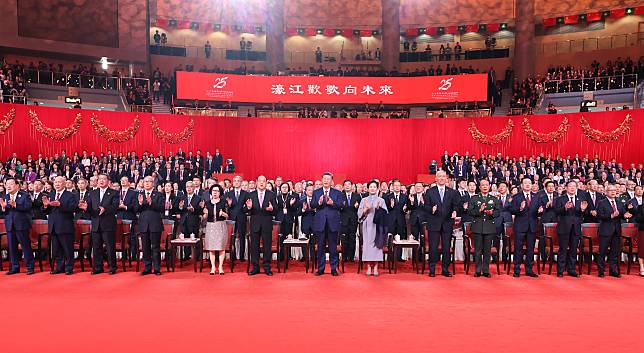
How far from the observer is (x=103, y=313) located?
227 inches

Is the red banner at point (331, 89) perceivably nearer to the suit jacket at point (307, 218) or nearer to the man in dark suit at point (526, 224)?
the suit jacket at point (307, 218)

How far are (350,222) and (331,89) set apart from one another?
12604mm

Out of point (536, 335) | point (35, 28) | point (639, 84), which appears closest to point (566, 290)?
point (536, 335)

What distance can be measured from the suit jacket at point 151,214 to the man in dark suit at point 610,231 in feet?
22.7

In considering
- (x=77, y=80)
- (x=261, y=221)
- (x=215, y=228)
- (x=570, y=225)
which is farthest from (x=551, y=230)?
(x=77, y=80)

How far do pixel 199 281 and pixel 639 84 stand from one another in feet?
58.4

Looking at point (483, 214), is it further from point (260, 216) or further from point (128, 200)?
point (128, 200)

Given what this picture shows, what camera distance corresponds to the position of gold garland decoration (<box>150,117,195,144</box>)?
19500 millimetres

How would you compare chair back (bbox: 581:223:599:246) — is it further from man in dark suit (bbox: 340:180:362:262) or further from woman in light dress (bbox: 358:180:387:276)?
man in dark suit (bbox: 340:180:362:262)

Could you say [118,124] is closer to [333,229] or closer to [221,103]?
[221,103]

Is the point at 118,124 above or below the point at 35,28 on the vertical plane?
below

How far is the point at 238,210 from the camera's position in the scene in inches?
330

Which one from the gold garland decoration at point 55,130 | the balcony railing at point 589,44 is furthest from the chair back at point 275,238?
the balcony railing at point 589,44

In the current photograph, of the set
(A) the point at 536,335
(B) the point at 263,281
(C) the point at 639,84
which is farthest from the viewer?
(C) the point at 639,84
